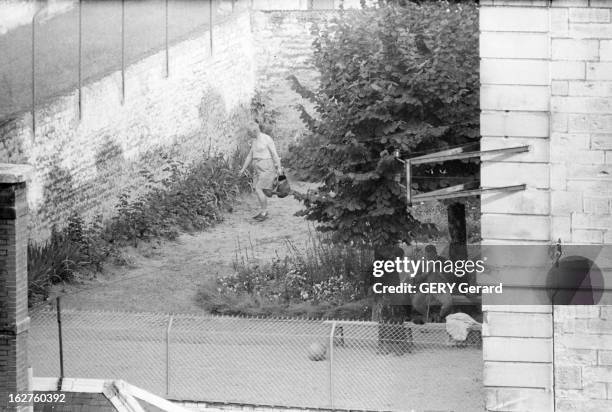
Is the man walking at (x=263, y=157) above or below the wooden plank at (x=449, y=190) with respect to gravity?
above

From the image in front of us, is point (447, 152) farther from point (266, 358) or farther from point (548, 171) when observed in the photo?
point (266, 358)

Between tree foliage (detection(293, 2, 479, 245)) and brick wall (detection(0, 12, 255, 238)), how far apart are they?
68cm

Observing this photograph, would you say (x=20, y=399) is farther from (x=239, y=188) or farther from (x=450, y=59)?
(x=450, y=59)

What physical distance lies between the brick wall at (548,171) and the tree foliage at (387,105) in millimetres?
2154

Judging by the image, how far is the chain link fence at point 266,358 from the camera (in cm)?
1198

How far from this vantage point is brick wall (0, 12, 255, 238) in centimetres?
1230

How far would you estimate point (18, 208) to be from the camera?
10336mm

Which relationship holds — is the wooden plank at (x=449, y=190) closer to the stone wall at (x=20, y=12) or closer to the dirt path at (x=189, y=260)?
the dirt path at (x=189, y=260)

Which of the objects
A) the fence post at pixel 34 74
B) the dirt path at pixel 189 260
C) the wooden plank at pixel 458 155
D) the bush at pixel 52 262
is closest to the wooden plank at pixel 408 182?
the wooden plank at pixel 458 155

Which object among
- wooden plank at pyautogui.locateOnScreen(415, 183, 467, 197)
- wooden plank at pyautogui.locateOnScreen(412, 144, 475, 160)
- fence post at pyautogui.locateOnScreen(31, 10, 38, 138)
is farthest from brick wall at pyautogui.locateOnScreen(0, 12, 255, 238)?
wooden plank at pyautogui.locateOnScreen(415, 183, 467, 197)

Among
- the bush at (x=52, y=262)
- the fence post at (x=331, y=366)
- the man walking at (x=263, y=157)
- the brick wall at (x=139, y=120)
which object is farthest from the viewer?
the man walking at (x=263, y=157)

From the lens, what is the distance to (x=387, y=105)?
12.2 metres

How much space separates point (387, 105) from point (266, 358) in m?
2.44

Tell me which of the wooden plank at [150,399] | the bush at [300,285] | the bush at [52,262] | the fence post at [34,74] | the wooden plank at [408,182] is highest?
the fence post at [34,74]
